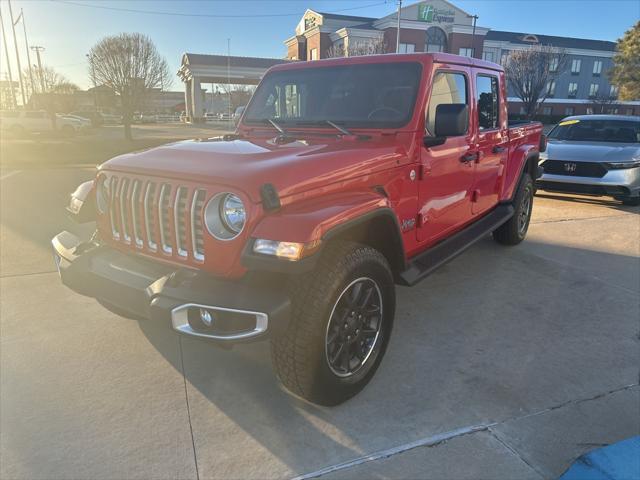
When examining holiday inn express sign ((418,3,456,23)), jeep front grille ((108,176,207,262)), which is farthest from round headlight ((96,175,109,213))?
holiday inn express sign ((418,3,456,23))

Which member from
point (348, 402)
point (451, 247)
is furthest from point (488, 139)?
point (348, 402)

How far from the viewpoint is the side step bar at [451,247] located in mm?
3221

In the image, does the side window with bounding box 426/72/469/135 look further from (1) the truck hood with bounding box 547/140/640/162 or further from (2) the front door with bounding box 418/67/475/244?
(1) the truck hood with bounding box 547/140/640/162

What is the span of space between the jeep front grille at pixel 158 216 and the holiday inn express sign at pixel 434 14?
4909 cm

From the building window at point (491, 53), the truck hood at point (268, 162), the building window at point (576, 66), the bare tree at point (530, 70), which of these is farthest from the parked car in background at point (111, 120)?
the truck hood at point (268, 162)

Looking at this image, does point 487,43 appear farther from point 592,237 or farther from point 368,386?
point 368,386

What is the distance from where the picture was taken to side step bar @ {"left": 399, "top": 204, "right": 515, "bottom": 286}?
322 centimetres

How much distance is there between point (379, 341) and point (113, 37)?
85.3ft

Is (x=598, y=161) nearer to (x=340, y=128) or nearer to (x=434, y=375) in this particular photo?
(x=340, y=128)

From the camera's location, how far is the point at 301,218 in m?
2.29

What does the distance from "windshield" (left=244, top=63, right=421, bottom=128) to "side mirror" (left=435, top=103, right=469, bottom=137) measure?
0.22 metres

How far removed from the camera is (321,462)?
7.55ft

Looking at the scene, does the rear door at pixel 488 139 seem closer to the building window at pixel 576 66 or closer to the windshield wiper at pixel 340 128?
the windshield wiper at pixel 340 128

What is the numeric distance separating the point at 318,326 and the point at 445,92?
2269 mm
